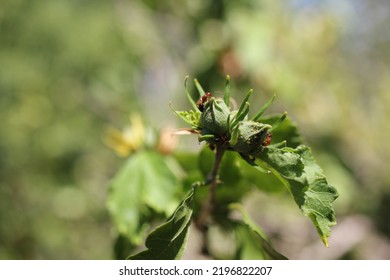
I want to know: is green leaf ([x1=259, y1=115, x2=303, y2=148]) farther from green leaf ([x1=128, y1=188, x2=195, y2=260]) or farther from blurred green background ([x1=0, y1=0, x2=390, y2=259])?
blurred green background ([x1=0, y1=0, x2=390, y2=259])

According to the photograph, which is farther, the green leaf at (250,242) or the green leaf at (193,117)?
the green leaf at (250,242)

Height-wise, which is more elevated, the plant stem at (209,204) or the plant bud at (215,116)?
the plant bud at (215,116)

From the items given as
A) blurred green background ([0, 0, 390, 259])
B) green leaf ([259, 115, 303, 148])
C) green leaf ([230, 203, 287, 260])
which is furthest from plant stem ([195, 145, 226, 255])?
blurred green background ([0, 0, 390, 259])

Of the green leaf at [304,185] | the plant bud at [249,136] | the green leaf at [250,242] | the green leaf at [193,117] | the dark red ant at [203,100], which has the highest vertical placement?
the dark red ant at [203,100]

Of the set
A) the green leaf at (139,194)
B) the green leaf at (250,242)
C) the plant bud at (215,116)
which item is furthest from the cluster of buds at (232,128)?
the green leaf at (139,194)

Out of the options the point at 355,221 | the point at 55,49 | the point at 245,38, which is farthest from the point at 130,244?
the point at 55,49

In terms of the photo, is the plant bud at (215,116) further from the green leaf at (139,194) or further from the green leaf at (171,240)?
the green leaf at (139,194)
